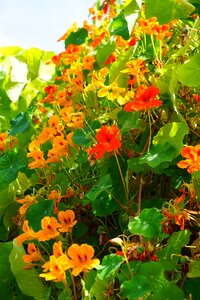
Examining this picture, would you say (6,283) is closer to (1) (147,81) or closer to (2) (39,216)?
(2) (39,216)

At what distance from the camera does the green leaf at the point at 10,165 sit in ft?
5.23

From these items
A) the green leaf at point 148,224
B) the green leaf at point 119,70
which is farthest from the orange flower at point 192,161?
the green leaf at point 119,70

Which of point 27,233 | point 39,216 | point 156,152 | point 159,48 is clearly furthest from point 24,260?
point 159,48

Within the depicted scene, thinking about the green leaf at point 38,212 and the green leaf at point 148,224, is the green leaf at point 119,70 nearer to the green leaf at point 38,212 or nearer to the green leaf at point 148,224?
the green leaf at point 38,212

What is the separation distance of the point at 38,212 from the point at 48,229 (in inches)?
7.7

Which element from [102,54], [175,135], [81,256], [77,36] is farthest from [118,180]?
[77,36]

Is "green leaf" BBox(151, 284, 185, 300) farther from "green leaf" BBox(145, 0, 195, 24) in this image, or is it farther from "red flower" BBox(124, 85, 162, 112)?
"green leaf" BBox(145, 0, 195, 24)

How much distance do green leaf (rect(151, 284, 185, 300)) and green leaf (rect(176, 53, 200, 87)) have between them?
Answer: 50cm

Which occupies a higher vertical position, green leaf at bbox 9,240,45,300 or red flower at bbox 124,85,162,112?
red flower at bbox 124,85,162,112

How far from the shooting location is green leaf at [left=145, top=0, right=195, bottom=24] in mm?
1511

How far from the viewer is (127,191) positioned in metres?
Answer: 1.32

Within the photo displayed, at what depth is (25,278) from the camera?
1.39m

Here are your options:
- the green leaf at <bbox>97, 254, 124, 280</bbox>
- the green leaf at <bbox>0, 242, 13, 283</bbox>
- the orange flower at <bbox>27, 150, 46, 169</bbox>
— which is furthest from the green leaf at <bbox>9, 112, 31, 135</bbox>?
the green leaf at <bbox>97, 254, 124, 280</bbox>

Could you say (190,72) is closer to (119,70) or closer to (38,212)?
(119,70)
